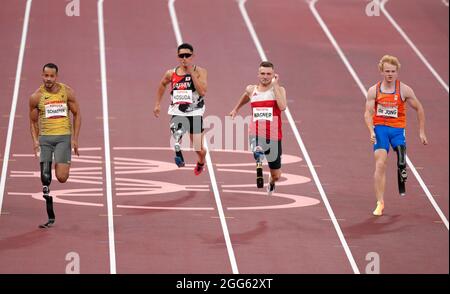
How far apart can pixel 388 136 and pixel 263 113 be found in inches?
59.8

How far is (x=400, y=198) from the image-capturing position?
16.4 metres

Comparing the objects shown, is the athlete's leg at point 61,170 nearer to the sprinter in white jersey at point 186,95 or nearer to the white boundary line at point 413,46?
the sprinter in white jersey at point 186,95

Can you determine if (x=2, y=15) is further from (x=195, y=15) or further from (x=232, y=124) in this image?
(x=232, y=124)

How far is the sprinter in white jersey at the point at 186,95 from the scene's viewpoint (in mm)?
15359

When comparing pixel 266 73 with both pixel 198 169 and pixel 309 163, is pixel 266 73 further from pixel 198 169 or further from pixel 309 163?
pixel 309 163

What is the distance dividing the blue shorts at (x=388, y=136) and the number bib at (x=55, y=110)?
12.2 feet

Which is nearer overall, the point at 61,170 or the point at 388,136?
the point at 61,170

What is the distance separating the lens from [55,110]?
13.9 m

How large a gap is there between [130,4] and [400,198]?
10.1 meters

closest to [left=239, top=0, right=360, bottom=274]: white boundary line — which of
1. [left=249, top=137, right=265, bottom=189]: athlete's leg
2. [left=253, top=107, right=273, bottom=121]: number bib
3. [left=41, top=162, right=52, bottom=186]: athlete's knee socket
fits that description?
[left=249, top=137, right=265, bottom=189]: athlete's leg

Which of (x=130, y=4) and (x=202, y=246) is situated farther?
(x=130, y=4)

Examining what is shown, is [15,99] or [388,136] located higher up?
[388,136]

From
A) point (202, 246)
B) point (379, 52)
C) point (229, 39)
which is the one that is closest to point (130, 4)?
point (229, 39)

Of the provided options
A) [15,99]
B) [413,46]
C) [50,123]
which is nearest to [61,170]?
[50,123]
